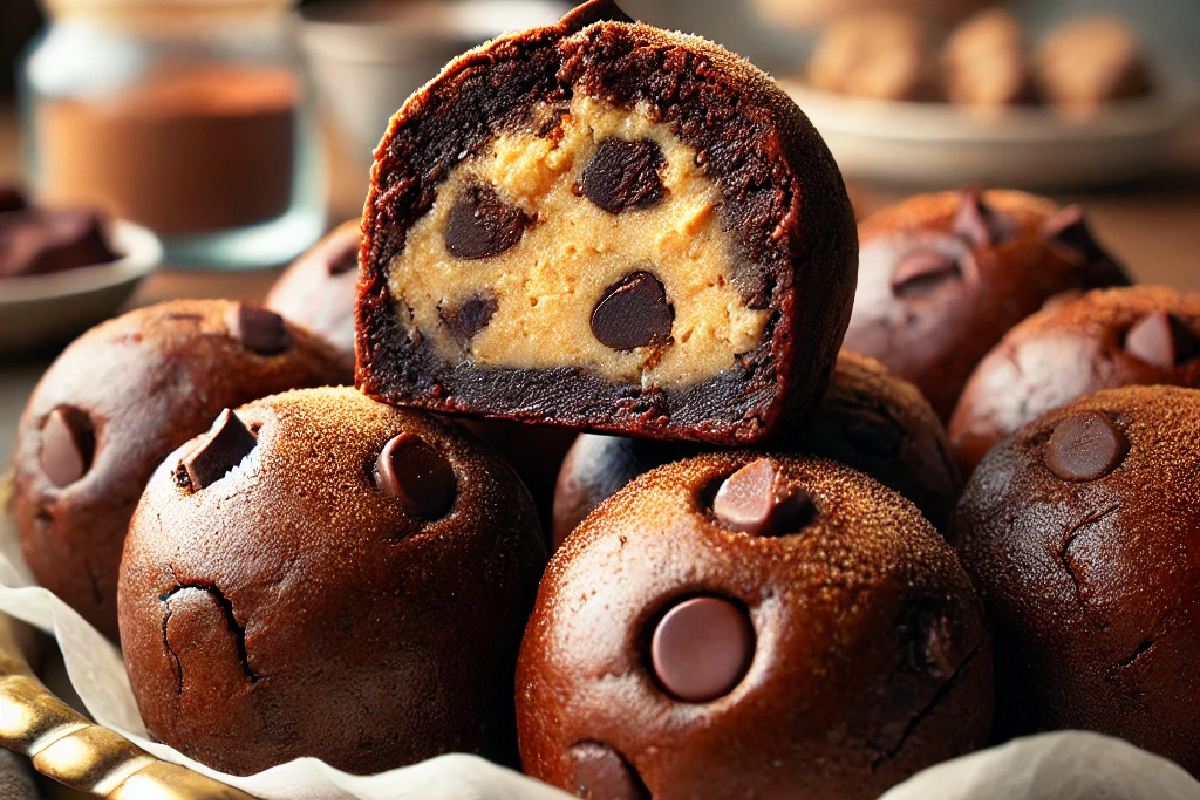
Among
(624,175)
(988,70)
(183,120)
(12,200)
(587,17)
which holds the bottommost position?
(988,70)

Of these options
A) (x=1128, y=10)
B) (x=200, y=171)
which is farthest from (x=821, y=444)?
(x=1128, y=10)

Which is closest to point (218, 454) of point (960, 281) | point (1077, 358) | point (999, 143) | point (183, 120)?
point (1077, 358)

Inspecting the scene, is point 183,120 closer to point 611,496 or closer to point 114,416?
point 114,416

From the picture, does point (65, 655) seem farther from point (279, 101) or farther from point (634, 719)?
point (279, 101)

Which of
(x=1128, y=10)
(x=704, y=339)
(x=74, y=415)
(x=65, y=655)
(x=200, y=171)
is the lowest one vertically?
(x=1128, y=10)

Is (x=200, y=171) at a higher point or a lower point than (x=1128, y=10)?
higher

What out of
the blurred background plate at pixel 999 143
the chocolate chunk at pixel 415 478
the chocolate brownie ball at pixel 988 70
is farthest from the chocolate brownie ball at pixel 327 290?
the chocolate brownie ball at pixel 988 70

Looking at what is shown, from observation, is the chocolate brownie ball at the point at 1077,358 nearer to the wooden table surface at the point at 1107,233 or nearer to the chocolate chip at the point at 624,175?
the chocolate chip at the point at 624,175
